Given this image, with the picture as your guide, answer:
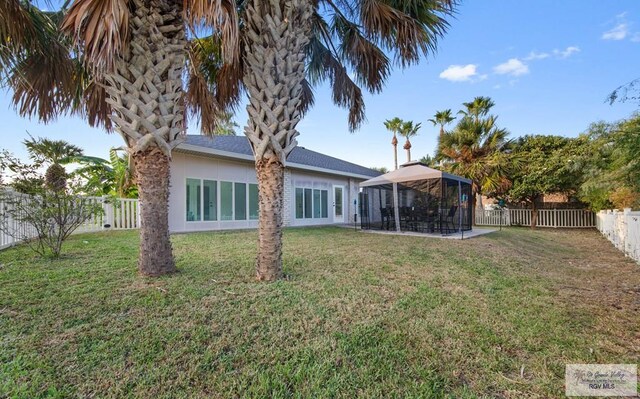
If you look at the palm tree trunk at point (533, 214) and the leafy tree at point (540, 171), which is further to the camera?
the palm tree trunk at point (533, 214)

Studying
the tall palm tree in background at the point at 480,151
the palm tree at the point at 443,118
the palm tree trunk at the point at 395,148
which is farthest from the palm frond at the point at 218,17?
the palm tree trunk at the point at 395,148

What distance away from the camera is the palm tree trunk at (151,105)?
3.97 metres

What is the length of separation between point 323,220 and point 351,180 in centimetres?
355

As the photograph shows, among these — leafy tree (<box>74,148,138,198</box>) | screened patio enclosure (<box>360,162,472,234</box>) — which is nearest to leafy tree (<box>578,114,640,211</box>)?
screened patio enclosure (<box>360,162,472,234</box>)

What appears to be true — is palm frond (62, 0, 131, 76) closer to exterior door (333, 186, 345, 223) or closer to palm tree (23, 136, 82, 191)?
palm tree (23, 136, 82, 191)

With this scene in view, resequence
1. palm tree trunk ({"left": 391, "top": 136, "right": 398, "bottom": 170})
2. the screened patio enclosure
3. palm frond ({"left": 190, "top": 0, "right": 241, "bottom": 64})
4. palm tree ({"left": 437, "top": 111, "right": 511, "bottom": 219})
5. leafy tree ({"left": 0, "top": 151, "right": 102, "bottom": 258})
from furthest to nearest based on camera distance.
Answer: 1. palm tree trunk ({"left": 391, "top": 136, "right": 398, "bottom": 170})
2. palm tree ({"left": 437, "top": 111, "right": 511, "bottom": 219})
3. the screened patio enclosure
4. leafy tree ({"left": 0, "top": 151, "right": 102, "bottom": 258})
5. palm frond ({"left": 190, "top": 0, "right": 241, "bottom": 64})

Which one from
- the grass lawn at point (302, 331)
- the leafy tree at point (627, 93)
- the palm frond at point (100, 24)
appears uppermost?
the palm frond at point (100, 24)

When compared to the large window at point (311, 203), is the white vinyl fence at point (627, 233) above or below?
below

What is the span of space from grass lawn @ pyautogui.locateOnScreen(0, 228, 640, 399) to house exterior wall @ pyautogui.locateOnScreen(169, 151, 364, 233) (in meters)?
5.91

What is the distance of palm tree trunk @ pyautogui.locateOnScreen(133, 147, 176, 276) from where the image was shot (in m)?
4.07

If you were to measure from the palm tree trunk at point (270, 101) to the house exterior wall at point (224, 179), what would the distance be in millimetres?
7607

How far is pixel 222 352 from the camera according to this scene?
239 centimetres

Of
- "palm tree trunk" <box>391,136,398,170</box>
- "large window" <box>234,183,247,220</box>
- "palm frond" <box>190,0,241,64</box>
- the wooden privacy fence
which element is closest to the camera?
"palm frond" <box>190,0,241,64</box>

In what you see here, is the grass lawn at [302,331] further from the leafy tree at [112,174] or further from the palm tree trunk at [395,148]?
the palm tree trunk at [395,148]
